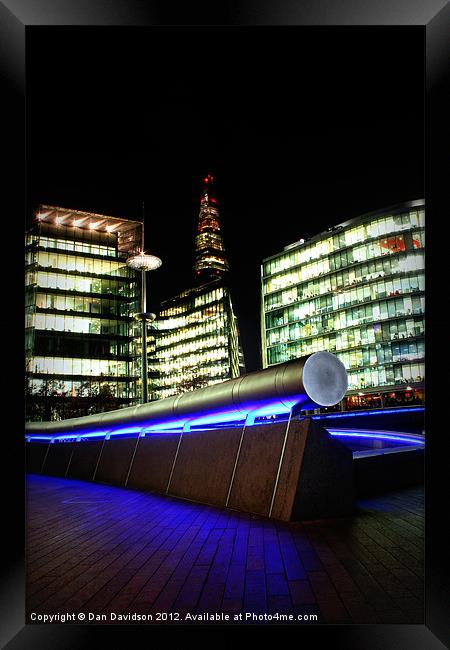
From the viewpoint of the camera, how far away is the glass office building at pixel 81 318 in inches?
2667

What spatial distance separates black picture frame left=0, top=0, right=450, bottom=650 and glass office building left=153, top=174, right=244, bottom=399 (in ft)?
353

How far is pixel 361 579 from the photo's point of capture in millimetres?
3145

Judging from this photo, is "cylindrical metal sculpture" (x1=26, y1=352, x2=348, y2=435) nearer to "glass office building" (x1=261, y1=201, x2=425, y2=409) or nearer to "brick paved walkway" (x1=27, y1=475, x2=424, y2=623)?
"brick paved walkway" (x1=27, y1=475, x2=424, y2=623)

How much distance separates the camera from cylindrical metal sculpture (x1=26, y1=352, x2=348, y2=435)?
193 inches

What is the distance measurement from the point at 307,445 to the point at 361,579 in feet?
5.93

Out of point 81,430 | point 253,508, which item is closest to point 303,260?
point 81,430

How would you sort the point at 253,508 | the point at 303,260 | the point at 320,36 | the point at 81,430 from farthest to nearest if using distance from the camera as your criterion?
the point at 303,260, the point at 81,430, the point at 253,508, the point at 320,36
